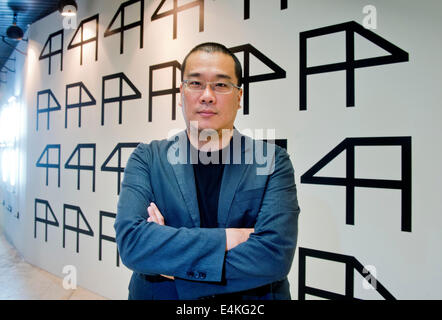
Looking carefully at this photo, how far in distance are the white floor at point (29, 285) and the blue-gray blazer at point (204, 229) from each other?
2004mm

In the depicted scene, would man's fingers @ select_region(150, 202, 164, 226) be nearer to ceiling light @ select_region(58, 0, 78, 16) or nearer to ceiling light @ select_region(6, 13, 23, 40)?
ceiling light @ select_region(58, 0, 78, 16)

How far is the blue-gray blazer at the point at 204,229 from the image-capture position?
95 cm

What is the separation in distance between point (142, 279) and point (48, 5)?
3.70m

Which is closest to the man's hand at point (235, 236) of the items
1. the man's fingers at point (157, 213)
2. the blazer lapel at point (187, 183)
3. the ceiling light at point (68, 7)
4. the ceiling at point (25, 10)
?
the blazer lapel at point (187, 183)

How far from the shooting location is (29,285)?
2840 mm

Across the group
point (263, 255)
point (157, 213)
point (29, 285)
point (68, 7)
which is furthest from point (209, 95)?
point (29, 285)

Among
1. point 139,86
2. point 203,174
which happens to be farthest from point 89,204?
point 203,174

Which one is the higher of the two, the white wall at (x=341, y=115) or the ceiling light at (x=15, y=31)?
the ceiling light at (x=15, y=31)

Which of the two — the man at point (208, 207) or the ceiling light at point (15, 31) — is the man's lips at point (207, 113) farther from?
the ceiling light at point (15, 31)

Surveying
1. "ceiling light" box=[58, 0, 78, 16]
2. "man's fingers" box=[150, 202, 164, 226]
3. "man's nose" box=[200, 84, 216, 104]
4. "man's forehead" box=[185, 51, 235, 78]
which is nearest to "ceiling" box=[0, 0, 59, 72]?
"ceiling light" box=[58, 0, 78, 16]

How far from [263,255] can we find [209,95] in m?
0.69

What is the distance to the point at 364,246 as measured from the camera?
4.62 ft

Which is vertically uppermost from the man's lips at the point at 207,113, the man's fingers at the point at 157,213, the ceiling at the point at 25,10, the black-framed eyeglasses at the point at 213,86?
the ceiling at the point at 25,10

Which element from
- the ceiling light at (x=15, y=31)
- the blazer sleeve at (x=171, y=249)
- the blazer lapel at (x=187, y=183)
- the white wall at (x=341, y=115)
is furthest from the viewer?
the ceiling light at (x=15, y=31)
